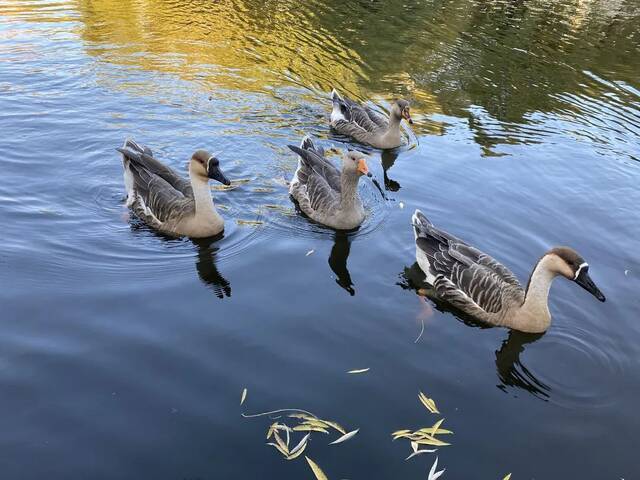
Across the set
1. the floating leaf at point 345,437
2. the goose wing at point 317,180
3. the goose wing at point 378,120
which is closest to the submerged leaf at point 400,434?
the floating leaf at point 345,437

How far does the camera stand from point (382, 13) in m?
27.0

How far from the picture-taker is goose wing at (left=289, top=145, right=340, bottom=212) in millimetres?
11062

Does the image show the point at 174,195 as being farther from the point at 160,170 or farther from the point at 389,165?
the point at 389,165

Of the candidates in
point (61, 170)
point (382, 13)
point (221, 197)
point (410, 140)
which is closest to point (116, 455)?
point (221, 197)

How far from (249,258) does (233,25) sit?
15.7m

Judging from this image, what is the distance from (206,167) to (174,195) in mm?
1004

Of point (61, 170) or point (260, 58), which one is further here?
point (260, 58)

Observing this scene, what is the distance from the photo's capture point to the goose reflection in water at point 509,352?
755cm

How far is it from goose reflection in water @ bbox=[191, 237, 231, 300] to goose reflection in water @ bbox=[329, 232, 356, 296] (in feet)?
5.60

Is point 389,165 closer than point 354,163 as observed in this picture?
No

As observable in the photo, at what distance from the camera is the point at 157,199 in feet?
33.7

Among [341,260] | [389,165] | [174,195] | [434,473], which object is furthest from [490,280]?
[389,165]

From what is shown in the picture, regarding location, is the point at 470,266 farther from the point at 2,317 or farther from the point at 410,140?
the point at 410,140

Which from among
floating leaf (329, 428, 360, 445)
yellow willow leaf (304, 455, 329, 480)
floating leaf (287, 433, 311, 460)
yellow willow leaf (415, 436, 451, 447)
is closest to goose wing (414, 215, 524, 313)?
yellow willow leaf (415, 436, 451, 447)
